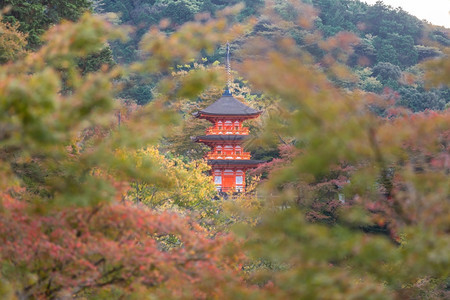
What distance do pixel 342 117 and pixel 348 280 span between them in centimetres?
97

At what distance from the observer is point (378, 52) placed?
44.5 meters

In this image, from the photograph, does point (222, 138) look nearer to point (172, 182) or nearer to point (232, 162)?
point (232, 162)

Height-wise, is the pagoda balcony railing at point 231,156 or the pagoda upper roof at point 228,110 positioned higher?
the pagoda upper roof at point 228,110

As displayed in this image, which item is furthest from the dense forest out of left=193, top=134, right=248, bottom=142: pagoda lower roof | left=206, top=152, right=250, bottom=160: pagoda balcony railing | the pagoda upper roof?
left=206, top=152, right=250, bottom=160: pagoda balcony railing

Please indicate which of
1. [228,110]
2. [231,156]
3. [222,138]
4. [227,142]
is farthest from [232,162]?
[228,110]

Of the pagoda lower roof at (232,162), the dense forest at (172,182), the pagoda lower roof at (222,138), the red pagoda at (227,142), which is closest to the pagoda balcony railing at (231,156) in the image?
the red pagoda at (227,142)

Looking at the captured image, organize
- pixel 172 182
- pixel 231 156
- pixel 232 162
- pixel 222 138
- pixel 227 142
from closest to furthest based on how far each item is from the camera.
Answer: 1. pixel 172 182
2. pixel 222 138
3. pixel 232 162
4. pixel 227 142
5. pixel 231 156

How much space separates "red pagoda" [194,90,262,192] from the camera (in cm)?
2491

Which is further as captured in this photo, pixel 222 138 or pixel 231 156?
pixel 231 156

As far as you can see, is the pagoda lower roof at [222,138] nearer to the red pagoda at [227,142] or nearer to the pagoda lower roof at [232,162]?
the red pagoda at [227,142]

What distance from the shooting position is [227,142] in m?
25.3

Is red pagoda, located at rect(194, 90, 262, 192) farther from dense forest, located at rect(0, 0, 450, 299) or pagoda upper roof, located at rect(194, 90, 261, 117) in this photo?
dense forest, located at rect(0, 0, 450, 299)

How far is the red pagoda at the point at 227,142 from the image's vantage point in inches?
981

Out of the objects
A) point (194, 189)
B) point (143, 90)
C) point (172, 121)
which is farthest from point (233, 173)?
point (172, 121)
